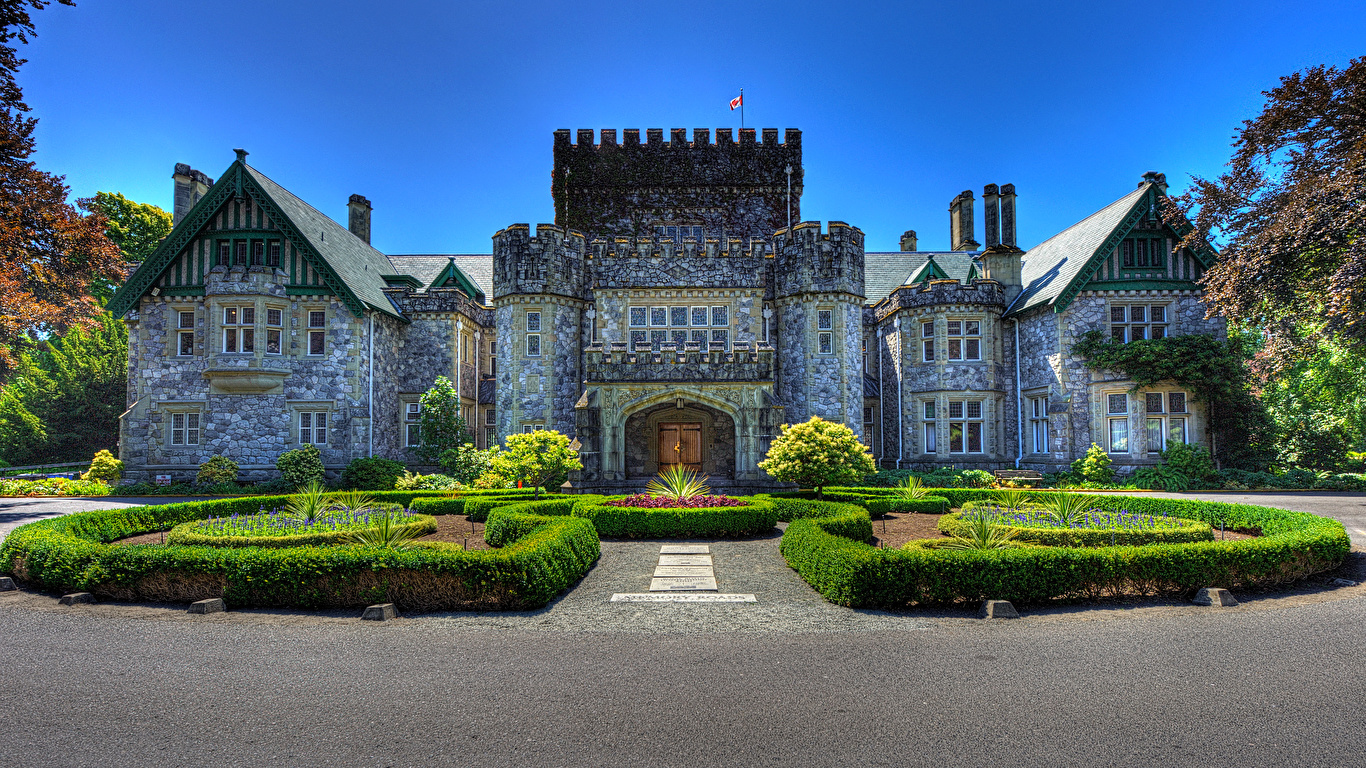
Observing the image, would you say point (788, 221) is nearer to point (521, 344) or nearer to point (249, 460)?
point (521, 344)

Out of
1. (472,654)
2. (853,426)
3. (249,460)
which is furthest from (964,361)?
(249,460)

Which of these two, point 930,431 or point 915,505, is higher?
point 930,431

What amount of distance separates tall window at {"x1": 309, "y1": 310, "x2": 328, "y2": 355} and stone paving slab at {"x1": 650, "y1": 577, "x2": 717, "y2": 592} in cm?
1991

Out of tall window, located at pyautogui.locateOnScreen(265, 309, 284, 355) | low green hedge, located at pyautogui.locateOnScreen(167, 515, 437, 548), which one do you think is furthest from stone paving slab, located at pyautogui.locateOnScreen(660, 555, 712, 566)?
tall window, located at pyautogui.locateOnScreen(265, 309, 284, 355)

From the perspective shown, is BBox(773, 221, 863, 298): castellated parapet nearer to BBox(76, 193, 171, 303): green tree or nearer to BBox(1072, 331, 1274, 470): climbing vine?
BBox(1072, 331, 1274, 470): climbing vine

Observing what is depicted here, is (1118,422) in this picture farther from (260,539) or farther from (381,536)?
(260,539)

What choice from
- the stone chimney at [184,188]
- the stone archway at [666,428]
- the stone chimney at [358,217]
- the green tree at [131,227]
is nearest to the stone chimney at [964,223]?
the stone archway at [666,428]

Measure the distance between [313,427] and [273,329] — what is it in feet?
12.5

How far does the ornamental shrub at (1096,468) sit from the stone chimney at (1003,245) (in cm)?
715

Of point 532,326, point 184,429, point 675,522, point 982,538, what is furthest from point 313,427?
point 982,538

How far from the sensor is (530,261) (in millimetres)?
24500

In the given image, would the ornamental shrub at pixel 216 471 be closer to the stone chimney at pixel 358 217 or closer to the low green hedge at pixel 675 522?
the stone chimney at pixel 358 217

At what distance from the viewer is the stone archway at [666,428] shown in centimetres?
2491

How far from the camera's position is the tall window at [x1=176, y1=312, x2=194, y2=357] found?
985 inches
